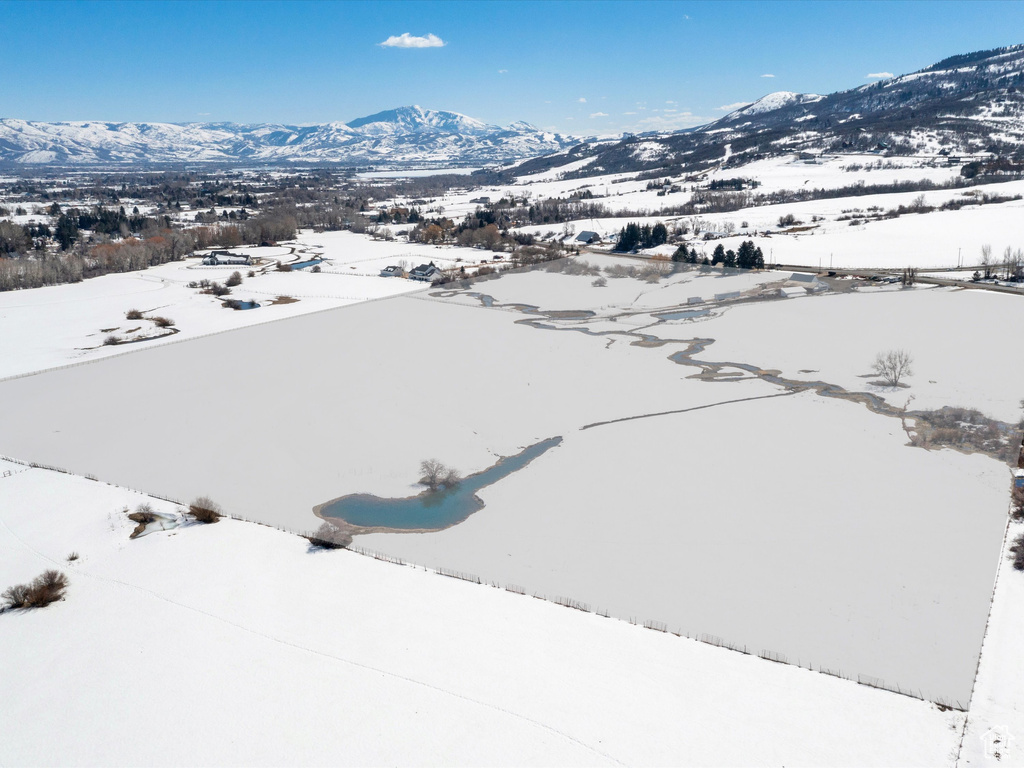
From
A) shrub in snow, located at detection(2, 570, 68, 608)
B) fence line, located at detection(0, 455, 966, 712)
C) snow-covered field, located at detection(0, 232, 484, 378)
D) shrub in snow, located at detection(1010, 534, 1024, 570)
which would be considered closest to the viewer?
fence line, located at detection(0, 455, 966, 712)

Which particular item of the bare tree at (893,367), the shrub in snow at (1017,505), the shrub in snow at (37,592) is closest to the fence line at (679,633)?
the shrub in snow at (37,592)

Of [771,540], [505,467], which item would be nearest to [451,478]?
[505,467]

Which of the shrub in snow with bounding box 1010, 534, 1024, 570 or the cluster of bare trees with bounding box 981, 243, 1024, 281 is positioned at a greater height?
the cluster of bare trees with bounding box 981, 243, 1024, 281

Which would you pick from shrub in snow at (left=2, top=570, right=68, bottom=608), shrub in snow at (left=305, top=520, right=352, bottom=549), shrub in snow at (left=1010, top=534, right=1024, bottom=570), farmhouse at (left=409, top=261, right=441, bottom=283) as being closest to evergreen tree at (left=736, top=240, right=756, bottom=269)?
farmhouse at (left=409, top=261, right=441, bottom=283)

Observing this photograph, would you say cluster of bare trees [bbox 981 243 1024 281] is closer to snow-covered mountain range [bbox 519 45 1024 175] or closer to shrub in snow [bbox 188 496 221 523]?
shrub in snow [bbox 188 496 221 523]

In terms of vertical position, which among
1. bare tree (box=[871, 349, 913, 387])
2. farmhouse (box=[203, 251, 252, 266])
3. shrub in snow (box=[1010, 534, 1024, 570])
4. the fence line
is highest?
farmhouse (box=[203, 251, 252, 266])

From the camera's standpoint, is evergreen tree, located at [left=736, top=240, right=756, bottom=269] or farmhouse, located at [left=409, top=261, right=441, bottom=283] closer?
evergreen tree, located at [left=736, top=240, right=756, bottom=269]

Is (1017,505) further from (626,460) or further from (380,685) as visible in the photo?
(380,685)
